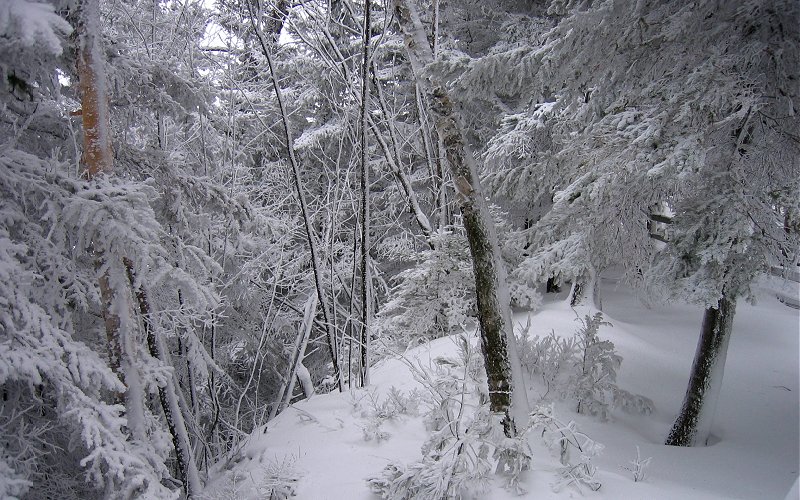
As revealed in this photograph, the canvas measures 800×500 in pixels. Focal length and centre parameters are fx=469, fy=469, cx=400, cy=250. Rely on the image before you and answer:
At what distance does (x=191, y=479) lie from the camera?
4863 mm

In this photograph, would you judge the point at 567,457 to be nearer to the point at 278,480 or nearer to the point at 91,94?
the point at 278,480

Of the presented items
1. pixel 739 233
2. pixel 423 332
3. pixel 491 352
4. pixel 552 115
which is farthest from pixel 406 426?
pixel 552 115

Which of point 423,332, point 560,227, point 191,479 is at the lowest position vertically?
point 191,479

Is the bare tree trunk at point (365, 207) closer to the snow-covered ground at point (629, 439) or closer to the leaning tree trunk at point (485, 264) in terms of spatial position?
the snow-covered ground at point (629, 439)

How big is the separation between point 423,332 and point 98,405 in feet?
18.9

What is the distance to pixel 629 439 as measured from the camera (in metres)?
5.71

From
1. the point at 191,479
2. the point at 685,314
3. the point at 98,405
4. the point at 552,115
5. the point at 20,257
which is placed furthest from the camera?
the point at 685,314

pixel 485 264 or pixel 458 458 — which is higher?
pixel 485 264

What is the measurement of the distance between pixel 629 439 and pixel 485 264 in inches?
131

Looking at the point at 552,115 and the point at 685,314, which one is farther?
the point at 685,314

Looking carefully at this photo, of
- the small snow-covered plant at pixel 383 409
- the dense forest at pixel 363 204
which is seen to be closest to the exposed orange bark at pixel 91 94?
the dense forest at pixel 363 204

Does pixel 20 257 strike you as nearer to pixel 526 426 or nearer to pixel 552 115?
pixel 526 426

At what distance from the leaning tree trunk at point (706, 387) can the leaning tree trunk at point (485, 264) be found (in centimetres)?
281

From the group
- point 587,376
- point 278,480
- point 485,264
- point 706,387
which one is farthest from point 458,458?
point 706,387
